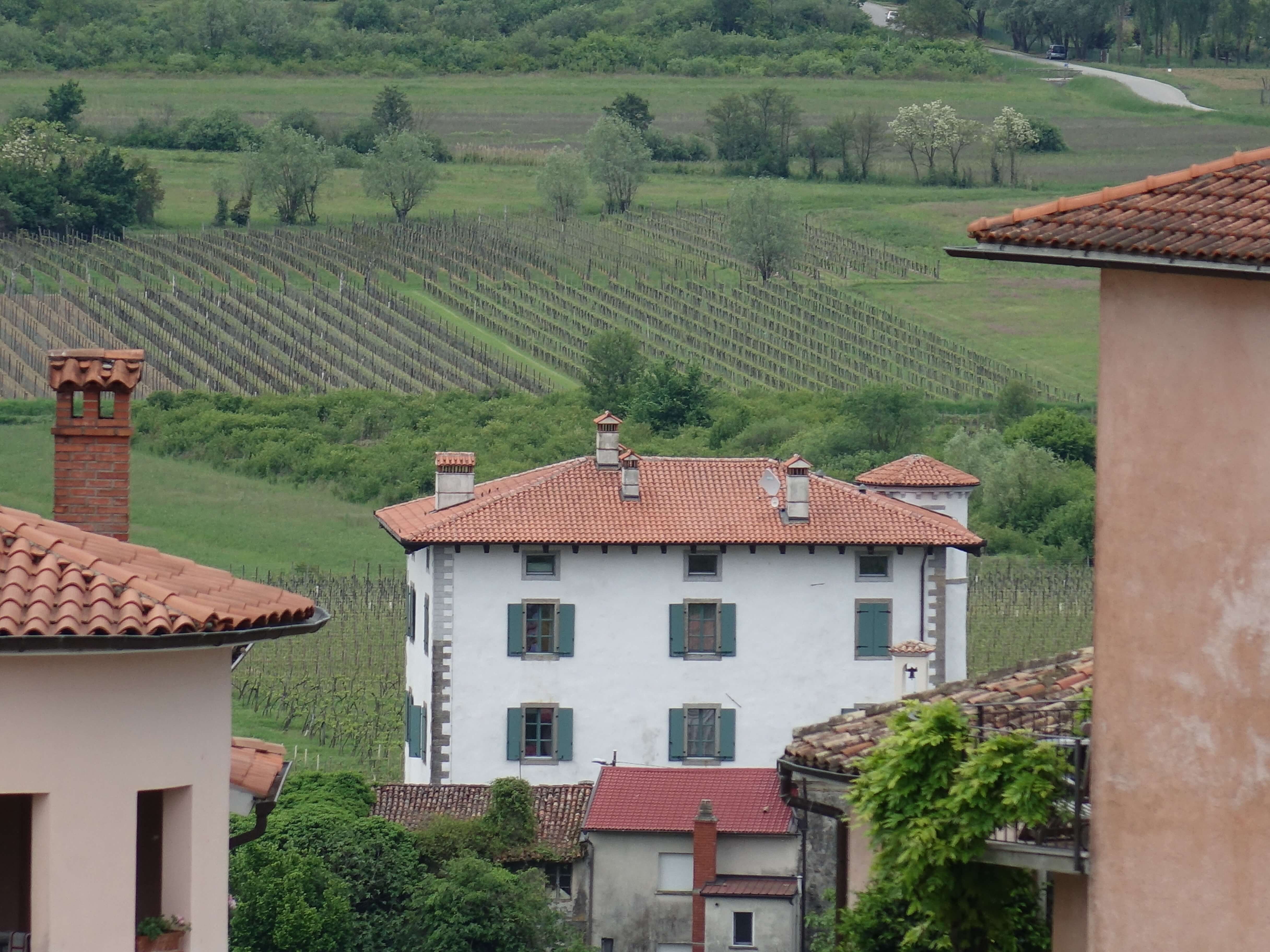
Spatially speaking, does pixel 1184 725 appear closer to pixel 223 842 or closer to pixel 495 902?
pixel 223 842

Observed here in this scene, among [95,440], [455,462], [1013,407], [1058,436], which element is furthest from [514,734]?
[1013,407]

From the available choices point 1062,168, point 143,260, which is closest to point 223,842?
point 143,260

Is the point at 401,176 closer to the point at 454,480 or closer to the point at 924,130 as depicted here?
the point at 924,130

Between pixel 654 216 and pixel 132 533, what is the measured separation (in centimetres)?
7387

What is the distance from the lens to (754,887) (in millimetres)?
41500

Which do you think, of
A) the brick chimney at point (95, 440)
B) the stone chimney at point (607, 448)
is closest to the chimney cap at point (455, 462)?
the stone chimney at point (607, 448)

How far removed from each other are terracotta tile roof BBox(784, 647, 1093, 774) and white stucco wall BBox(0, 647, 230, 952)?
13.8ft

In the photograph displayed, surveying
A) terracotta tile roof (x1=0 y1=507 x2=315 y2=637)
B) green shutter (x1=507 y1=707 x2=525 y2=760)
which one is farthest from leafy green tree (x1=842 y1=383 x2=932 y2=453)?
terracotta tile roof (x1=0 y1=507 x2=315 y2=637)

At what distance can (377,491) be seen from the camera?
310ft

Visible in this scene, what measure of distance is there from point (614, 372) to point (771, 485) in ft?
186

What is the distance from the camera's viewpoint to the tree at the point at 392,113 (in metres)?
177

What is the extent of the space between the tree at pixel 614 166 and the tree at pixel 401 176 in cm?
1065

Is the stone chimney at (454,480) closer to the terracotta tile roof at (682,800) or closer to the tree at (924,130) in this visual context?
the terracotta tile roof at (682,800)

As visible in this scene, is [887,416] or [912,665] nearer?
[912,665]
